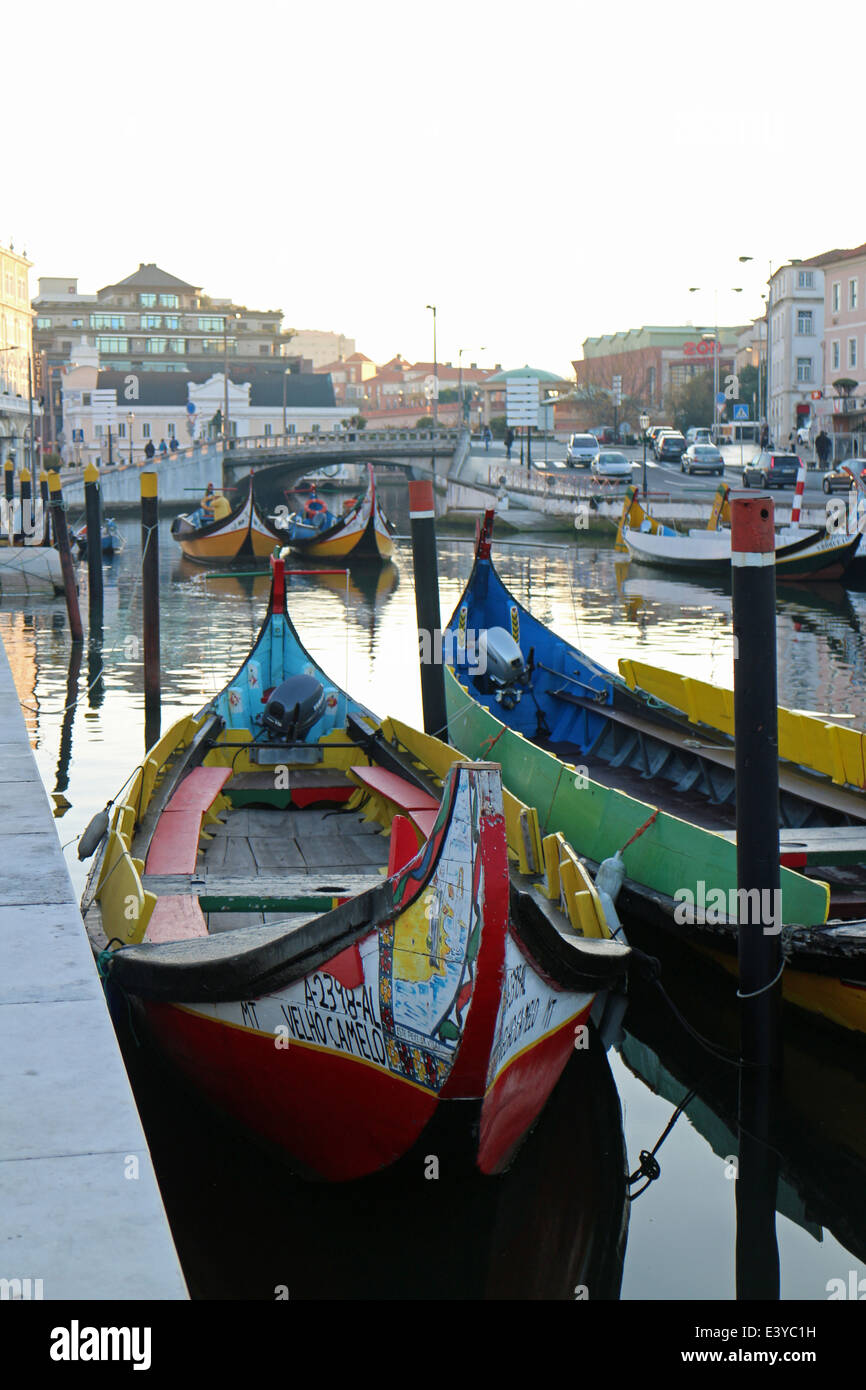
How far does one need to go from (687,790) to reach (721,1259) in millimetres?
4868

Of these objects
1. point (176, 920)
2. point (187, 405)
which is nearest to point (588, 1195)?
point (176, 920)

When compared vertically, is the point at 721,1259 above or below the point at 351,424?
below

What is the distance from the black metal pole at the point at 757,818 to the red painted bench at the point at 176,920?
8.82 feet

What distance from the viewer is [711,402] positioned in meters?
84.8

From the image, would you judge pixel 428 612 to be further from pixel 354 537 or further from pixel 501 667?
pixel 354 537

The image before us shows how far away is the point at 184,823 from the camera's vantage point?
933 cm

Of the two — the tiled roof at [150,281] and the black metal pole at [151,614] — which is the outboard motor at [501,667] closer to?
the black metal pole at [151,614]

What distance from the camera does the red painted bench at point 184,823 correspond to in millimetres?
8555

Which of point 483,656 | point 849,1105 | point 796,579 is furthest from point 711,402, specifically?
point 849,1105

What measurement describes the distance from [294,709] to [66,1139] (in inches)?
278

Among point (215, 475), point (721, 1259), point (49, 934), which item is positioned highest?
point (215, 475)

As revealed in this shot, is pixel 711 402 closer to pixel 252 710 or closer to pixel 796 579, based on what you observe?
pixel 796 579

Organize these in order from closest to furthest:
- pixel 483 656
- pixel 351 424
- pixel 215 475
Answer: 1. pixel 483 656
2. pixel 215 475
3. pixel 351 424

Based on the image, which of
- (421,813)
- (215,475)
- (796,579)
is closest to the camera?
(421,813)
